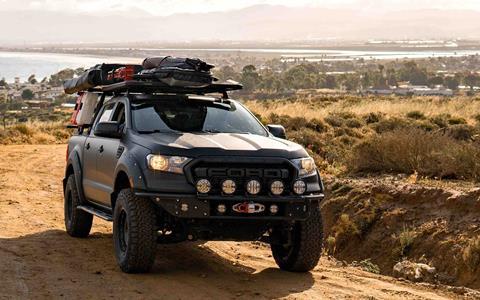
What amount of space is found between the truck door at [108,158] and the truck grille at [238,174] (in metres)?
1.52

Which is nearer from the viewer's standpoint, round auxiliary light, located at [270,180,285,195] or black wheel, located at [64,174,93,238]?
round auxiliary light, located at [270,180,285,195]

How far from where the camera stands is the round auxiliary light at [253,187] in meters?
9.09

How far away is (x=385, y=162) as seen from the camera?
1773 centimetres

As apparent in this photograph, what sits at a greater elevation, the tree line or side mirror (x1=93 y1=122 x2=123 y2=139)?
side mirror (x1=93 y1=122 x2=123 y2=139)

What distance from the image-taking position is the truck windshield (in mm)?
10453

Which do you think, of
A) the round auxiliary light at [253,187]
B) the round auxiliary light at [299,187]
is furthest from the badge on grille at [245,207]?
the round auxiliary light at [299,187]

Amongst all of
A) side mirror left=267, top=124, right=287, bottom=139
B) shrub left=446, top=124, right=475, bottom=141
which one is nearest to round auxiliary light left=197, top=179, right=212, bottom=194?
side mirror left=267, top=124, right=287, bottom=139

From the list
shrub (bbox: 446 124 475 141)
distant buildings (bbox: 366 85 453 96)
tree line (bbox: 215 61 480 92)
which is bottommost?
tree line (bbox: 215 61 480 92)

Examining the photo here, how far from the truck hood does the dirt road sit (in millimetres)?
1327

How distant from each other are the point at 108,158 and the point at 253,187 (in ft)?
7.76

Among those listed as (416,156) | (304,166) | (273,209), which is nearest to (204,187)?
(273,209)

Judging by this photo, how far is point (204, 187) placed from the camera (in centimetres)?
904

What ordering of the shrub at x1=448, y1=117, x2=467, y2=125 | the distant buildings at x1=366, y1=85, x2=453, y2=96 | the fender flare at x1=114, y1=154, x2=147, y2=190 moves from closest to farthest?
the fender flare at x1=114, y1=154, x2=147, y2=190
the shrub at x1=448, y1=117, x2=467, y2=125
the distant buildings at x1=366, y1=85, x2=453, y2=96

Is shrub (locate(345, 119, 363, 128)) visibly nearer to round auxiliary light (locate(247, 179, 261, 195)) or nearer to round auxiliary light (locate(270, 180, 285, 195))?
round auxiliary light (locate(270, 180, 285, 195))
